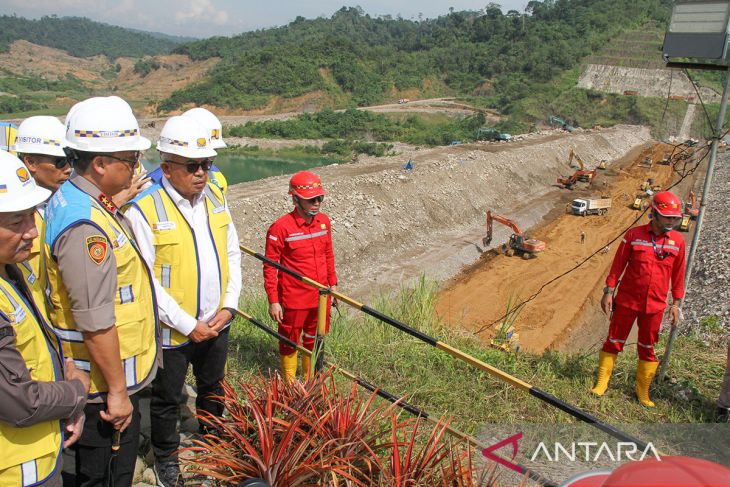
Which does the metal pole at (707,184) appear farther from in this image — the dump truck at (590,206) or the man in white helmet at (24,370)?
the dump truck at (590,206)

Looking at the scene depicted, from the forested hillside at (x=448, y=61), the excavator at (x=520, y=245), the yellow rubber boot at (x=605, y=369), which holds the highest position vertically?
the forested hillside at (x=448, y=61)

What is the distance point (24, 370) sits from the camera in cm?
159

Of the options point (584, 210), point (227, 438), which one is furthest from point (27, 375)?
point (584, 210)

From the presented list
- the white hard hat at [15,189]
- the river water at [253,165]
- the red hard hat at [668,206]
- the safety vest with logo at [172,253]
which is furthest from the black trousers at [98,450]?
the river water at [253,165]

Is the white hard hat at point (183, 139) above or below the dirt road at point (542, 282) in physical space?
above

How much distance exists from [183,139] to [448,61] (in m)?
78.3

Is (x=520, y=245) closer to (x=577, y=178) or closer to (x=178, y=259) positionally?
(x=577, y=178)

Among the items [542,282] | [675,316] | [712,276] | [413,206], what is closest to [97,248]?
[675,316]

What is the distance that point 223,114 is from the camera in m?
59.7

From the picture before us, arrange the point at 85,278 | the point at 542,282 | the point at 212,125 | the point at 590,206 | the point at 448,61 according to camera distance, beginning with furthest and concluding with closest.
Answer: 1. the point at 448,61
2. the point at 590,206
3. the point at 542,282
4. the point at 212,125
5. the point at 85,278

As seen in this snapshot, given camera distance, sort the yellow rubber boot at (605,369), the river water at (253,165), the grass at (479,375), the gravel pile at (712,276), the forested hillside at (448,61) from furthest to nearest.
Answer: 1. the forested hillside at (448,61)
2. the river water at (253,165)
3. the gravel pile at (712,276)
4. the yellow rubber boot at (605,369)
5. the grass at (479,375)

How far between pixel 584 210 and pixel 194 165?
20.5 meters

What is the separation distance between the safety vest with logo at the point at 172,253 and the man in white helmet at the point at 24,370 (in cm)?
70

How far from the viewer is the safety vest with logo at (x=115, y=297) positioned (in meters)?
1.88
